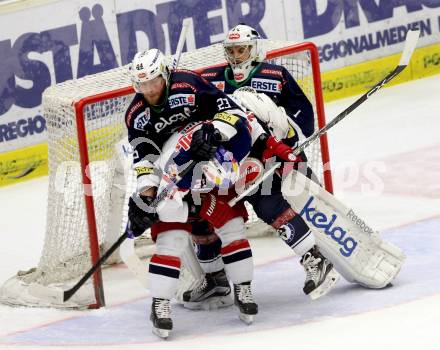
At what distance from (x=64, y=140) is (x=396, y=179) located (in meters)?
2.32

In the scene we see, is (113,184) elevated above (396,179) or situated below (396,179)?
above

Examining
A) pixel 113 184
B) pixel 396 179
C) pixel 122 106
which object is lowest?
pixel 396 179

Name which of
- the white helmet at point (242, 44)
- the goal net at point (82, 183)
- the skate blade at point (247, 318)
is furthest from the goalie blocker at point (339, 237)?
the goal net at point (82, 183)

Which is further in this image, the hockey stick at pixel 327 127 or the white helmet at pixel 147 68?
the hockey stick at pixel 327 127

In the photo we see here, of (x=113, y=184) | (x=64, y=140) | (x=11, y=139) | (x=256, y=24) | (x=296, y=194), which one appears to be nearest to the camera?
(x=296, y=194)

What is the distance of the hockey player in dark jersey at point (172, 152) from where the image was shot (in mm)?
4941

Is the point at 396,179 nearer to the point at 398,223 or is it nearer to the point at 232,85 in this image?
the point at 398,223

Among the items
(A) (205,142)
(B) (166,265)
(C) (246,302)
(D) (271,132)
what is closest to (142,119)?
(A) (205,142)

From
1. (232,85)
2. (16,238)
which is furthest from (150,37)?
(232,85)

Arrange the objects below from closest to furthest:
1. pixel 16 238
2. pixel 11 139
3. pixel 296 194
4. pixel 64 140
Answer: pixel 296 194
pixel 64 140
pixel 16 238
pixel 11 139

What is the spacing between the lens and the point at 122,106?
19.8ft

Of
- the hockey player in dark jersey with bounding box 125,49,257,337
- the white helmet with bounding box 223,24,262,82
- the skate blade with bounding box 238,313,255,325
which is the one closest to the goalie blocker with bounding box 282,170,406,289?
the hockey player in dark jersey with bounding box 125,49,257,337

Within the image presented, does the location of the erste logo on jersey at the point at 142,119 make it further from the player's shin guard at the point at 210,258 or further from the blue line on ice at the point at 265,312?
the blue line on ice at the point at 265,312

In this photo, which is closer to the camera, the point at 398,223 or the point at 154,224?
the point at 154,224
